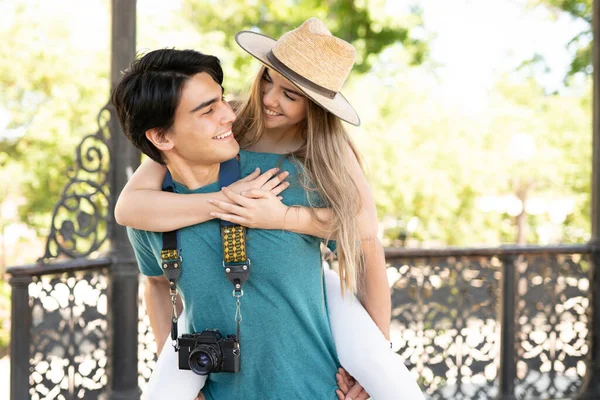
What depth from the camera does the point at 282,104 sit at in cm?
190

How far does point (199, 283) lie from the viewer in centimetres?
171

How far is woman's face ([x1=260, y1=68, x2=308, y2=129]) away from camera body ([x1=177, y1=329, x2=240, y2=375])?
0.53 m

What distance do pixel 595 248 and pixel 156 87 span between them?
3299 millimetres

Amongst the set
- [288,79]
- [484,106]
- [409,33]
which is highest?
[409,33]

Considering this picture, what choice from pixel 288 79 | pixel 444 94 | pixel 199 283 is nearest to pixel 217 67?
pixel 288 79

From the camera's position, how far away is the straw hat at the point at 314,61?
1.86 m

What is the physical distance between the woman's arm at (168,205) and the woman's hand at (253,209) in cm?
3

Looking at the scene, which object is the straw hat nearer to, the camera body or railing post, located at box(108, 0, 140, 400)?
the camera body

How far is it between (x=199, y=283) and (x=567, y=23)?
12.7 metres

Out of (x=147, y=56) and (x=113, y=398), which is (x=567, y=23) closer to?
(x=113, y=398)

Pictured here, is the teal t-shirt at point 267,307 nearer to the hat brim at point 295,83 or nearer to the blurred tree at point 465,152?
the hat brim at point 295,83

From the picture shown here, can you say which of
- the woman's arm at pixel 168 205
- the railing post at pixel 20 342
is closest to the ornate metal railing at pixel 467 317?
the railing post at pixel 20 342

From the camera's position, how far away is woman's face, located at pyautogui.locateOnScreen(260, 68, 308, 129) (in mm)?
1899

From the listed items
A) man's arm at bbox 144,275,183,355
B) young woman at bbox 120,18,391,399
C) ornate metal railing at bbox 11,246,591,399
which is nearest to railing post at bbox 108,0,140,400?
ornate metal railing at bbox 11,246,591,399
